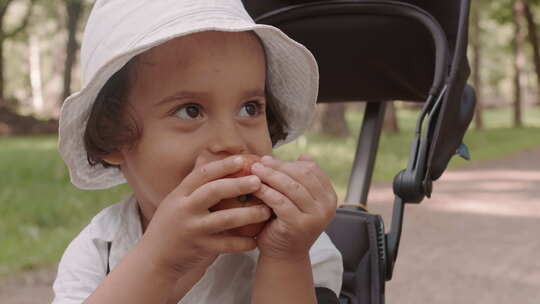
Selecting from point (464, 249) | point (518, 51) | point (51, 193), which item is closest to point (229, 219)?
point (464, 249)

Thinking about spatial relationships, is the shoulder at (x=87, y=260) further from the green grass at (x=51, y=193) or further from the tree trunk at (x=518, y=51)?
the tree trunk at (x=518, y=51)

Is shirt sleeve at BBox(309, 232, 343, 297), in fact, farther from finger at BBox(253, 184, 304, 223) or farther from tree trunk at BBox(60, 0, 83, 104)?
tree trunk at BBox(60, 0, 83, 104)

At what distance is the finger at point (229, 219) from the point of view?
1.29m

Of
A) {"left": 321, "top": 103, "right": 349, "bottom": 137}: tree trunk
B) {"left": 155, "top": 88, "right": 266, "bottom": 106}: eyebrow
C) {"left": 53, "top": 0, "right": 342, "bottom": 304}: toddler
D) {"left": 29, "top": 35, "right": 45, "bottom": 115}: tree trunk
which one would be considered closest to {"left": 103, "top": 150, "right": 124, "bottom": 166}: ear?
{"left": 53, "top": 0, "right": 342, "bottom": 304}: toddler

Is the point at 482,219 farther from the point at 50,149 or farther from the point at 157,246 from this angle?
the point at 50,149

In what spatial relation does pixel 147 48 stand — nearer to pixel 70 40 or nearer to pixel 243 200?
pixel 243 200

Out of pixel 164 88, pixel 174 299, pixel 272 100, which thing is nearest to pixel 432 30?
pixel 272 100

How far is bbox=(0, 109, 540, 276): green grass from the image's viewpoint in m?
4.61

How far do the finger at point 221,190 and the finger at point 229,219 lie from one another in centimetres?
3

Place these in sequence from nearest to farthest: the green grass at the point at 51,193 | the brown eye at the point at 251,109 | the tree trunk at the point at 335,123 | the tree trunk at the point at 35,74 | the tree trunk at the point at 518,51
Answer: the brown eye at the point at 251,109 < the green grass at the point at 51,193 < the tree trunk at the point at 335,123 < the tree trunk at the point at 518,51 < the tree trunk at the point at 35,74

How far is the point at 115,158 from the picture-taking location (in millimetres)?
1664

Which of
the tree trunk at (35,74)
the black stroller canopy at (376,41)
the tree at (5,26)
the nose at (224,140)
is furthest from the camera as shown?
the tree trunk at (35,74)

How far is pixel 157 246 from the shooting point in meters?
1.37

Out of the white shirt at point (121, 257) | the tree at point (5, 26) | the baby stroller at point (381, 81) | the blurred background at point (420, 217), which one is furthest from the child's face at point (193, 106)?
the tree at point (5, 26)
